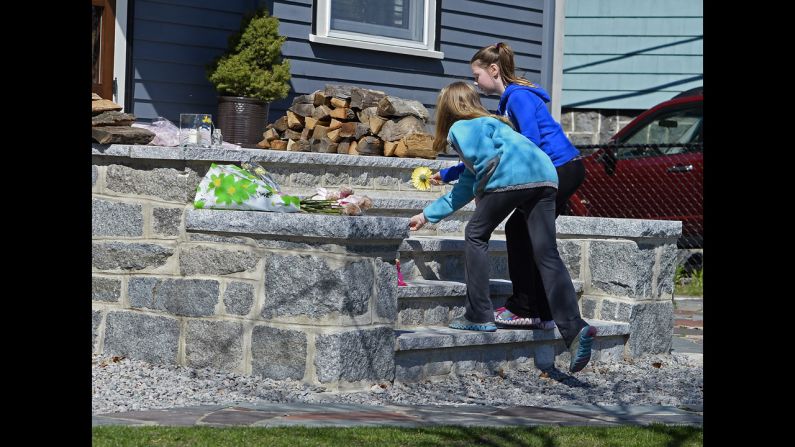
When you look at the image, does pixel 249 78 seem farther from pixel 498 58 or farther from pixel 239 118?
pixel 498 58

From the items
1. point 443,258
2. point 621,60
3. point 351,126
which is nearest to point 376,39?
Result: point 351,126

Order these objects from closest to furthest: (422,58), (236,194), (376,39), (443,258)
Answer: (236,194), (443,258), (376,39), (422,58)

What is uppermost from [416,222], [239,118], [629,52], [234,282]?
[629,52]

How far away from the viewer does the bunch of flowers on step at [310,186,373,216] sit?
602cm

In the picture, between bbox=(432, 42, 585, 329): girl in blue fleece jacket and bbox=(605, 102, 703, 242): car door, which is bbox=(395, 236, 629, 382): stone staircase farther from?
bbox=(605, 102, 703, 242): car door

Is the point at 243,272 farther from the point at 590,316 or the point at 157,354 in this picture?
A: the point at 590,316

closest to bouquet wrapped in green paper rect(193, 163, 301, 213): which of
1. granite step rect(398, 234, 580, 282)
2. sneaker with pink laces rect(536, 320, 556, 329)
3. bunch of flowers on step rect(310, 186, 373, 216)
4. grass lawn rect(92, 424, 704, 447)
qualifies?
bunch of flowers on step rect(310, 186, 373, 216)

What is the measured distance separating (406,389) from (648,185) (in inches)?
242

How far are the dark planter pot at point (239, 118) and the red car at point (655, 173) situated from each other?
402 cm

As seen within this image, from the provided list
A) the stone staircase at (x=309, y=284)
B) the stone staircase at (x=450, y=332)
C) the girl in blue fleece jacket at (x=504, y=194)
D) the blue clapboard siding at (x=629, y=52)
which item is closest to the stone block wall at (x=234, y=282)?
the stone staircase at (x=309, y=284)

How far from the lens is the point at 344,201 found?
19.9 ft

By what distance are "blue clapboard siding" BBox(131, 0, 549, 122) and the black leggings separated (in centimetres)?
346

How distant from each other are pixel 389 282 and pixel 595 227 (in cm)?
201

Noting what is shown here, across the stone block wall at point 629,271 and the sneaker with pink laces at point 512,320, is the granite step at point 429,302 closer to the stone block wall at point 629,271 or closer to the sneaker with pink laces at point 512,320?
the sneaker with pink laces at point 512,320
